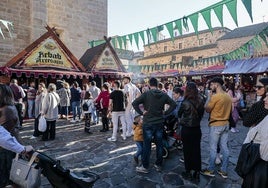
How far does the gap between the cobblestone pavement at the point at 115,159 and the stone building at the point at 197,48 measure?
1993cm

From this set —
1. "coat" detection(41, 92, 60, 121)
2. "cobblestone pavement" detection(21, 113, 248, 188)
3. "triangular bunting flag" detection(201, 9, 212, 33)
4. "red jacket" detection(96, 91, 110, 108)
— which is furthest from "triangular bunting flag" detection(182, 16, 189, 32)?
"coat" detection(41, 92, 60, 121)

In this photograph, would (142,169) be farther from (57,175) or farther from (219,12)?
(219,12)

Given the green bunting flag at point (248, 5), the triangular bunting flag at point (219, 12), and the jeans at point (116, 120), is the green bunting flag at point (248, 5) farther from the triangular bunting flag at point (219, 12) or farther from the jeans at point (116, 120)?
the jeans at point (116, 120)

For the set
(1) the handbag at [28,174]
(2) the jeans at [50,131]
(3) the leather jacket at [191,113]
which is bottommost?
(2) the jeans at [50,131]

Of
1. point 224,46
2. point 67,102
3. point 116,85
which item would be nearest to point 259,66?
point 116,85

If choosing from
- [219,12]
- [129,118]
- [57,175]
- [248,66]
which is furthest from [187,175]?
[248,66]

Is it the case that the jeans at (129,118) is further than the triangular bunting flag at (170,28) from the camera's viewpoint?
No

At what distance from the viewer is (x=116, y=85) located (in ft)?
23.9

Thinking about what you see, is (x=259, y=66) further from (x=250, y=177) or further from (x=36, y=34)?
(x=36, y=34)

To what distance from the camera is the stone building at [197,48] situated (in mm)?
30516

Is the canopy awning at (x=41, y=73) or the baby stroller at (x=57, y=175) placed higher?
the canopy awning at (x=41, y=73)

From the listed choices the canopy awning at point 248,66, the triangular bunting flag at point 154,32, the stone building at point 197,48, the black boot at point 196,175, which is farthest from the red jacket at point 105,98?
the stone building at point 197,48

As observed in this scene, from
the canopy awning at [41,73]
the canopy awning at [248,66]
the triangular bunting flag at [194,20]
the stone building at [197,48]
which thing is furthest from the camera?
the stone building at [197,48]

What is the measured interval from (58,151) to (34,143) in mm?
1190
